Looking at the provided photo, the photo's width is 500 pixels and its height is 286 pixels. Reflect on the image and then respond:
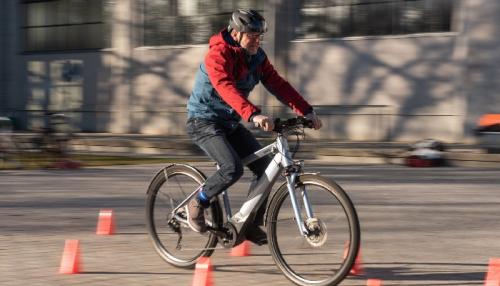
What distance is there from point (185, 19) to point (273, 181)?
2908 centimetres

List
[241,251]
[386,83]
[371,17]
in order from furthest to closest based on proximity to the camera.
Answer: [371,17] < [386,83] < [241,251]

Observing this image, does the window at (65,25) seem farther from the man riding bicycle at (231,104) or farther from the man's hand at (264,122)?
the man's hand at (264,122)

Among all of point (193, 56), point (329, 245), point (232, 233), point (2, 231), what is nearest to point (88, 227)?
point (2, 231)

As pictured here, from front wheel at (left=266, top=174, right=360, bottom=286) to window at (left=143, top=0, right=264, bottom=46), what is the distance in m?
27.1

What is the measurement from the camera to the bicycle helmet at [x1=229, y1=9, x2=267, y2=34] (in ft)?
19.2

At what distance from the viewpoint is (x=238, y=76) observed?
19.9ft

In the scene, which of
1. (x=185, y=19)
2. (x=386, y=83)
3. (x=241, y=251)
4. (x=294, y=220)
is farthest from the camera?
(x=185, y=19)

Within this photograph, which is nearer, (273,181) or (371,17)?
(273,181)

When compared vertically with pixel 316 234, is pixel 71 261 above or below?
below

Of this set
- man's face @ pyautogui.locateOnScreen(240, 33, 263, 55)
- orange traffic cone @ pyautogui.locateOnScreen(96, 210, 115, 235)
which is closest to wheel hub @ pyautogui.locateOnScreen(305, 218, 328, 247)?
man's face @ pyautogui.locateOnScreen(240, 33, 263, 55)

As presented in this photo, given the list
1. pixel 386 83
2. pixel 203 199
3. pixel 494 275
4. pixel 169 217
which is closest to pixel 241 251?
pixel 169 217

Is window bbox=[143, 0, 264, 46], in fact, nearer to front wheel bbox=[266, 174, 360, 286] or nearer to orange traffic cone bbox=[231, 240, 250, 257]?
orange traffic cone bbox=[231, 240, 250, 257]

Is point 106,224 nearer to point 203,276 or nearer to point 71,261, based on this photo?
point 71,261

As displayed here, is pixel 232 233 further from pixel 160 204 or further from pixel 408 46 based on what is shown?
pixel 408 46
